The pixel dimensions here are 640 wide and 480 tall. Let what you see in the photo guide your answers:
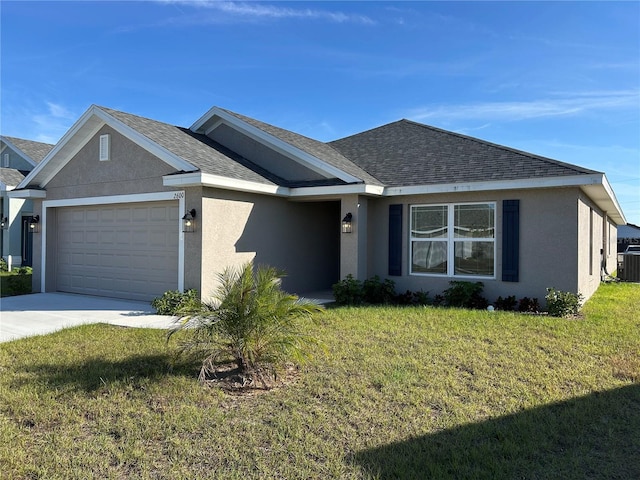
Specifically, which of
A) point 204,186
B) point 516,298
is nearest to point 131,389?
point 204,186

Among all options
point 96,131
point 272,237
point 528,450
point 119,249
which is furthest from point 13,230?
point 528,450

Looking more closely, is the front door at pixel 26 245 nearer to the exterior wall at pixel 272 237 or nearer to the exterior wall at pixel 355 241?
the exterior wall at pixel 272 237

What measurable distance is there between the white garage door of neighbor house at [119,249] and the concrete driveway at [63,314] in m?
0.46

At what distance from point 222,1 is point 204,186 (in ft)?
16.3

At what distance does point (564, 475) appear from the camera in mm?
3504

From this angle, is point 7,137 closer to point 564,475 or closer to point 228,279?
point 228,279

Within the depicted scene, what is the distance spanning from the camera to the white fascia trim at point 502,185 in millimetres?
9820

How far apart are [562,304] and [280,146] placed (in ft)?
27.1

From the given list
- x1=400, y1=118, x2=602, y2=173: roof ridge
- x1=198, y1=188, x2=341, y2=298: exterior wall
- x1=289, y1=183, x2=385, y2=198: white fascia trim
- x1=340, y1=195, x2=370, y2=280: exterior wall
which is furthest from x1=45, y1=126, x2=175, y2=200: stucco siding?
x1=400, y1=118, x2=602, y2=173: roof ridge

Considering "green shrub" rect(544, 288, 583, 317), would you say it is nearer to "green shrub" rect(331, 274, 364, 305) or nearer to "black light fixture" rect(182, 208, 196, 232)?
"green shrub" rect(331, 274, 364, 305)

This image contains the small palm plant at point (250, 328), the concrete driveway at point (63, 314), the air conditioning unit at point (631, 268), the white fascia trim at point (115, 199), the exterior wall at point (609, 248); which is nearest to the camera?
the small palm plant at point (250, 328)

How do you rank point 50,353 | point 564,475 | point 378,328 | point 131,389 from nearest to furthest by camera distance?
point 564,475 < point 131,389 < point 50,353 < point 378,328

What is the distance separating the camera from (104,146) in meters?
12.3

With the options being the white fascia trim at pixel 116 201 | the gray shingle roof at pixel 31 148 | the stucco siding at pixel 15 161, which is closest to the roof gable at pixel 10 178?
the stucco siding at pixel 15 161
